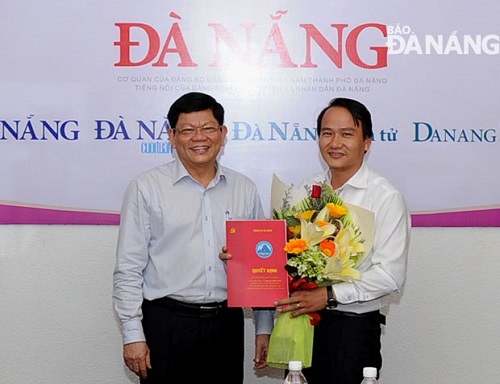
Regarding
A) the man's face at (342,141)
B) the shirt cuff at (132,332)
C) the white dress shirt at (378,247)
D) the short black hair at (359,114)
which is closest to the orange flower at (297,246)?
the white dress shirt at (378,247)

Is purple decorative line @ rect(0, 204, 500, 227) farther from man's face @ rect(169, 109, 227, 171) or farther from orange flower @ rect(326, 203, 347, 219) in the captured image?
orange flower @ rect(326, 203, 347, 219)

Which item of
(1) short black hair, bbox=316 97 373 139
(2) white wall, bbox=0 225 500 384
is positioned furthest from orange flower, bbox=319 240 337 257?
(2) white wall, bbox=0 225 500 384

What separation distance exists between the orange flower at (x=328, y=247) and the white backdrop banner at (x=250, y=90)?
1200 millimetres

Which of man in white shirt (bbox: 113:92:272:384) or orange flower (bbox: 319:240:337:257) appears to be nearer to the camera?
orange flower (bbox: 319:240:337:257)

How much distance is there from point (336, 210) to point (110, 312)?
1.60 meters

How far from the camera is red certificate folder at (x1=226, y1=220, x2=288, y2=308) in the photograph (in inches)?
101

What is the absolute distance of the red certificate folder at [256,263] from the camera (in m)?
2.57

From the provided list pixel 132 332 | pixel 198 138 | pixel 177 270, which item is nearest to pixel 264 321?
pixel 177 270

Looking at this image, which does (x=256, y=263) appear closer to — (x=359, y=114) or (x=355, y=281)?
(x=355, y=281)

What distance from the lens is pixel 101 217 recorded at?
361 cm

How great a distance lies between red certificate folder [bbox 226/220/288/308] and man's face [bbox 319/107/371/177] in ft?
1.24

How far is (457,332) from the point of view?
12.3 ft

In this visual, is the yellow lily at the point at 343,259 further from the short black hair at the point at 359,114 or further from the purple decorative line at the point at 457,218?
the purple decorative line at the point at 457,218

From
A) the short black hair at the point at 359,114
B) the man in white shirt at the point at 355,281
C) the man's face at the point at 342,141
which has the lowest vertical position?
the man in white shirt at the point at 355,281
